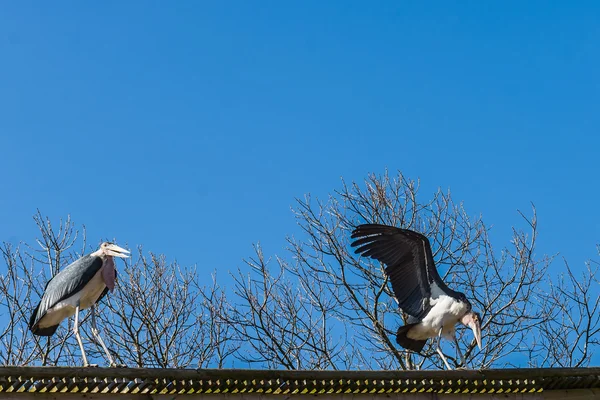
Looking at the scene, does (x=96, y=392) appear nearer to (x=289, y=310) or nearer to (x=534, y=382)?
(x=534, y=382)

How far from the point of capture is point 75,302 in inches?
424

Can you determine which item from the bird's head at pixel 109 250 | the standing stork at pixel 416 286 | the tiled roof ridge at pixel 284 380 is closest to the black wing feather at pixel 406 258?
the standing stork at pixel 416 286

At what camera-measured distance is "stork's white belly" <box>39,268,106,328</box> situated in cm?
1077

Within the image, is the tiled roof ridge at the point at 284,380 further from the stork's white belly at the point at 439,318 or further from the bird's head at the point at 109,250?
the bird's head at the point at 109,250

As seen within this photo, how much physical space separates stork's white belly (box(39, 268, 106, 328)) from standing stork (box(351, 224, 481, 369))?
10.1ft

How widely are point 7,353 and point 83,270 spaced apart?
7.34 meters

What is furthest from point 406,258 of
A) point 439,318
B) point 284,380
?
point 284,380

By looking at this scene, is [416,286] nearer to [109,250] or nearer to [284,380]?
[284,380]

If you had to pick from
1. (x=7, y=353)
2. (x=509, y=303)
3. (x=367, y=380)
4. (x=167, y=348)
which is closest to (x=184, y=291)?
(x=167, y=348)

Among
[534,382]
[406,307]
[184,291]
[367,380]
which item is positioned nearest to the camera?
[367,380]

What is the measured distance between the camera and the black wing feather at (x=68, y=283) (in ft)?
35.2

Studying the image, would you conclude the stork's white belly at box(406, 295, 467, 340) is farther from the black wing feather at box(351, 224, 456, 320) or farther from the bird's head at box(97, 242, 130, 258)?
the bird's head at box(97, 242, 130, 258)

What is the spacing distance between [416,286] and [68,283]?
Result: 421 cm

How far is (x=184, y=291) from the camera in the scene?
730 inches
